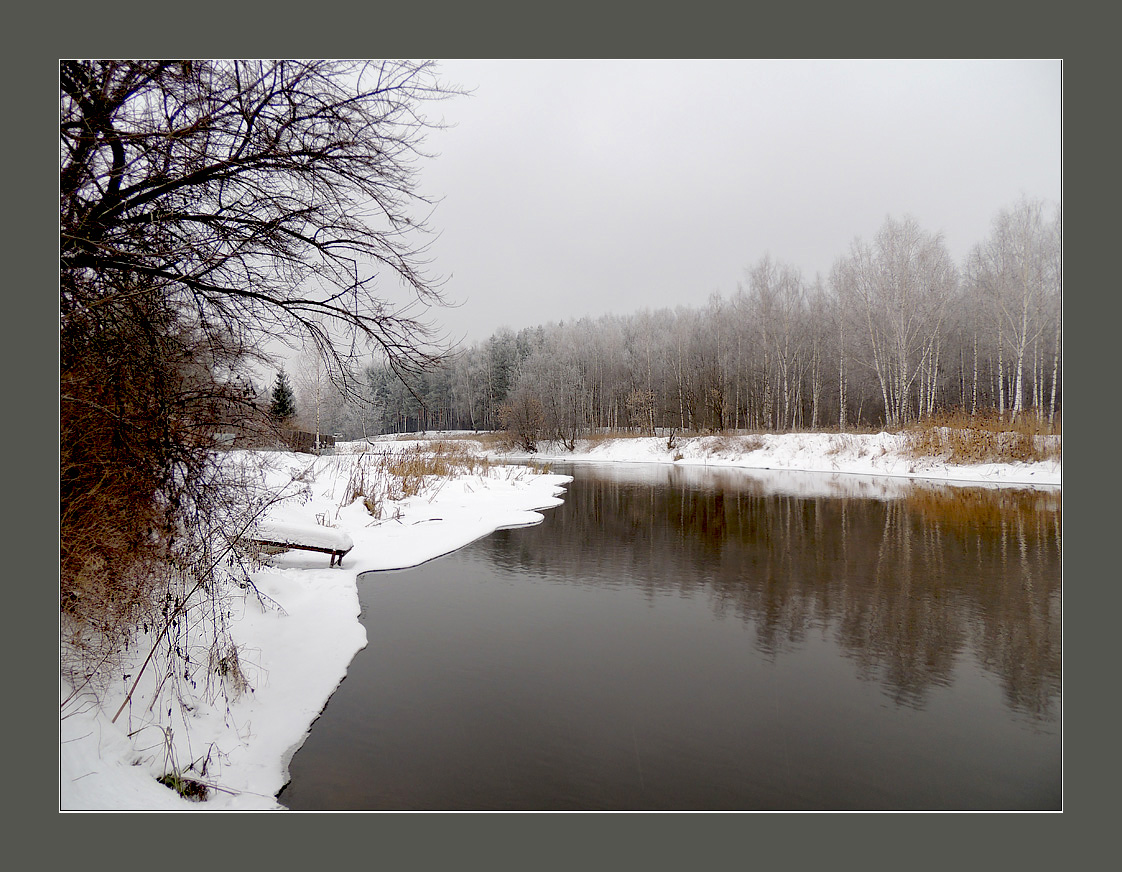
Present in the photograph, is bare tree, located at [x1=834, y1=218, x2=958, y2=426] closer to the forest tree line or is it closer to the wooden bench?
the forest tree line

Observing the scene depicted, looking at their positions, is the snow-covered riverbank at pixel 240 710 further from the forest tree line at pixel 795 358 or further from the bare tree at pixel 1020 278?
the bare tree at pixel 1020 278

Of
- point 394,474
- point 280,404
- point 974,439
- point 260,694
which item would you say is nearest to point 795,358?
point 974,439

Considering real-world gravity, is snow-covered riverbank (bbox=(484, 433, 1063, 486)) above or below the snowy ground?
above

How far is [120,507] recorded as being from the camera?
3.13 meters

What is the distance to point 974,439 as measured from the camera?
13508 mm

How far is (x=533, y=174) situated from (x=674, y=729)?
15.9 ft

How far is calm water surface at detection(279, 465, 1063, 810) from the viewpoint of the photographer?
2736 mm

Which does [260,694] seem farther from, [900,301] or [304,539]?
[900,301]

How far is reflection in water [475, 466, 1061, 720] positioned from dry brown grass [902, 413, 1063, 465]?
2.65ft

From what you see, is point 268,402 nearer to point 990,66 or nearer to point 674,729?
point 674,729

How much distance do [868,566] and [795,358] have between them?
1044 inches

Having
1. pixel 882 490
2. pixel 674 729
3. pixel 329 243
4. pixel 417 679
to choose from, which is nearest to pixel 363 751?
pixel 417 679

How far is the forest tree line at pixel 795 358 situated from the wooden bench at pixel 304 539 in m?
1.32

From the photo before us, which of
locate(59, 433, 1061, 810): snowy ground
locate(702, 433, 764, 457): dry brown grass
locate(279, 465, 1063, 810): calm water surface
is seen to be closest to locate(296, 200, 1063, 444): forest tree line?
locate(59, 433, 1061, 810): snowy ground
